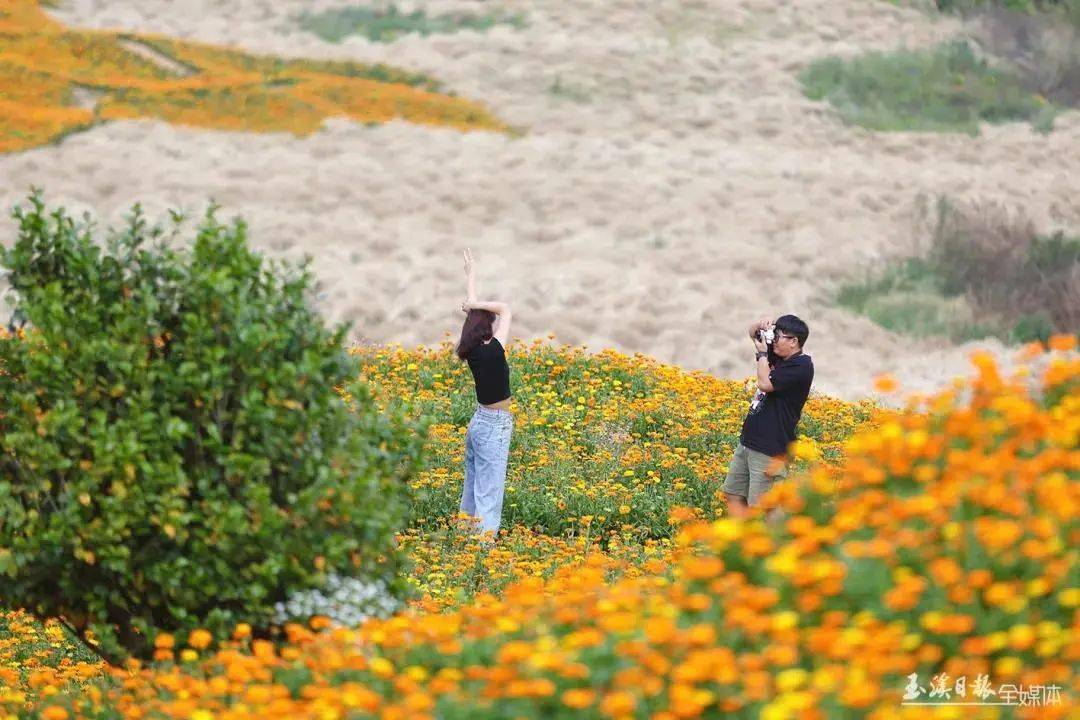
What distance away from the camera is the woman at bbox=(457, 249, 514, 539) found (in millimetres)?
9312

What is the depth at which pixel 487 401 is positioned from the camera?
9.45 meters

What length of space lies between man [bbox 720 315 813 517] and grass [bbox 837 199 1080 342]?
10.0 meters

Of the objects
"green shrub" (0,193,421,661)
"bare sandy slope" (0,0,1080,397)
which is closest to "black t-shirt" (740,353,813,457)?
"green shrub" (0,193,421,661)

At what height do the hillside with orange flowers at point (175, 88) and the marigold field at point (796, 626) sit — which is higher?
the hillside with orange flowers at point (175, 88)

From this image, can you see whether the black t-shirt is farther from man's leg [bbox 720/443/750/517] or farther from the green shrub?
the green shrub

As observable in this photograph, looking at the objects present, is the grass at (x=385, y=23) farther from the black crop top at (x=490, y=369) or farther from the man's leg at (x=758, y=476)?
the man's leg at (x=758, y=476)

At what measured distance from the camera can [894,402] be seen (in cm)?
1566

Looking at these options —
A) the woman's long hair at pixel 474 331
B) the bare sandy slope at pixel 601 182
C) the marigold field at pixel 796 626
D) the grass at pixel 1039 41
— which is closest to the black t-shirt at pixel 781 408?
the woman's long hair at pixel 474 331

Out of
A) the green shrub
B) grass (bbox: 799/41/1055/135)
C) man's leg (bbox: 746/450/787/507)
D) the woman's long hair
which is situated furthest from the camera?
grass (bbox: 799/41/1055/135)

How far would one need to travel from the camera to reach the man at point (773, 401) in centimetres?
877

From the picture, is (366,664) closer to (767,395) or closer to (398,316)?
(767,395)

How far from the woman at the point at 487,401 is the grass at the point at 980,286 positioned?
415 inches

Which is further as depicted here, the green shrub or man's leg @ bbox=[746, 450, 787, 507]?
man's leg @ bbox=[746, 450, 787, 507]

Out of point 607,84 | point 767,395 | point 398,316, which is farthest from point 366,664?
point 607,84
